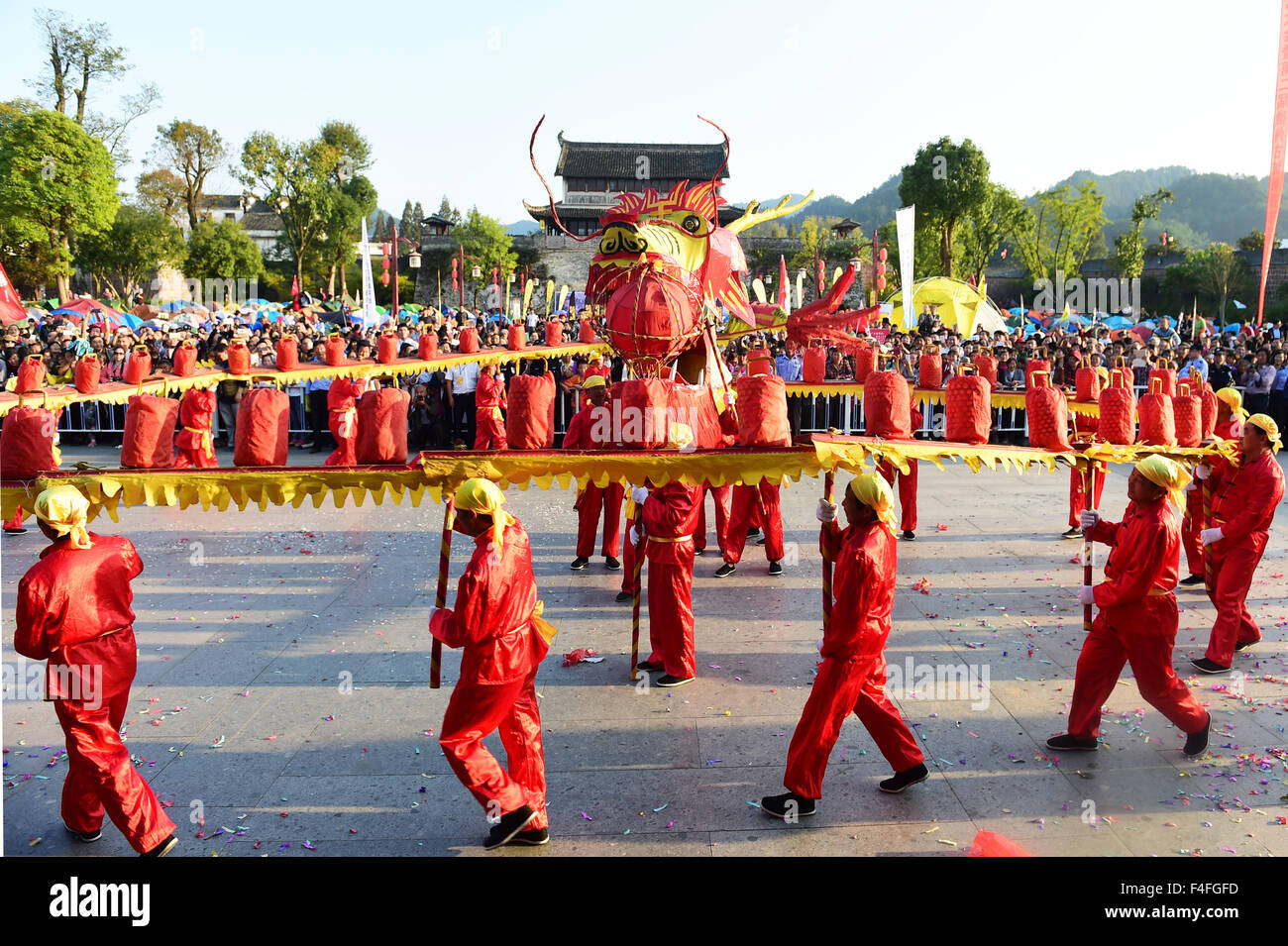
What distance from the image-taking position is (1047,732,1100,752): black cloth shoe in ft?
15.1

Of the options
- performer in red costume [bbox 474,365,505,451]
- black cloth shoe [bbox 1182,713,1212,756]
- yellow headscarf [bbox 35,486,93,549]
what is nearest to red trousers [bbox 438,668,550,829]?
yellow headscarf [bbox 35,486,93,549]

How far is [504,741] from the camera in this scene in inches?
154

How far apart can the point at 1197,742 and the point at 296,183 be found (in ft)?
134

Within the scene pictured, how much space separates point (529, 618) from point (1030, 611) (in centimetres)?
455

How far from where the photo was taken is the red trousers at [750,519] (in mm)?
7777

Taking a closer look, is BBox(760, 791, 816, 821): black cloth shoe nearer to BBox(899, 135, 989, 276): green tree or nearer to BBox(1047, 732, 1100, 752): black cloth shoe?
BBox(1047, 732, 1100, 752): black cloth shoe

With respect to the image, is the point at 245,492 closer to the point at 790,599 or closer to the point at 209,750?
the point at 209,750

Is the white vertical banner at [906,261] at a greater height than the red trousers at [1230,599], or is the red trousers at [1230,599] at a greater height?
the white vertical banner at [906,261]

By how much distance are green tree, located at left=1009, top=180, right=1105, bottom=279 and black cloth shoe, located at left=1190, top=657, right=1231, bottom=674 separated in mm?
37154

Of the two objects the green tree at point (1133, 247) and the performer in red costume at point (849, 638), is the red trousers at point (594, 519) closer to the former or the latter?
the performer in red costume at point (849, 638)

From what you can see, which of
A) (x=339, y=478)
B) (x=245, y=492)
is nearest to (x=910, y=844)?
(x=339, y=478)

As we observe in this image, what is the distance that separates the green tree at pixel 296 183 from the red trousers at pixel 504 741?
38.9m

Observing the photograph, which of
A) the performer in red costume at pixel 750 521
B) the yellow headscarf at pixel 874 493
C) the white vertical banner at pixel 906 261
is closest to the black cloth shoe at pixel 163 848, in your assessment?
the yellow headscarf at pixel 874 493

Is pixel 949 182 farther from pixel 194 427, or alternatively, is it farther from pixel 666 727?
pixel 666 727
